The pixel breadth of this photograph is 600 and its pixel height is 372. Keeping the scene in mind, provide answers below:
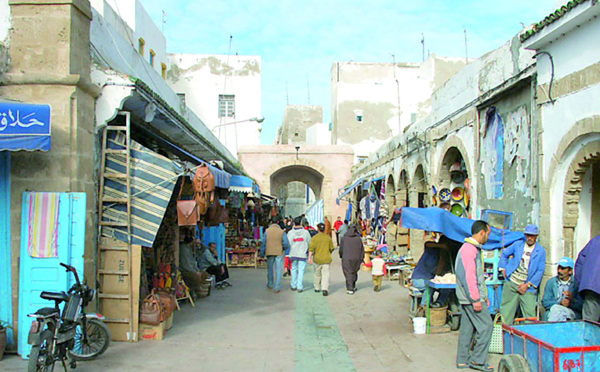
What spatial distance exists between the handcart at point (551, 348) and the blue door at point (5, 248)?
5.02m

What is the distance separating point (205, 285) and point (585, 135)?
6.77 meters

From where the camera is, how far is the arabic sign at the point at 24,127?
4871 millimetres

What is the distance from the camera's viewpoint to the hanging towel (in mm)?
5465

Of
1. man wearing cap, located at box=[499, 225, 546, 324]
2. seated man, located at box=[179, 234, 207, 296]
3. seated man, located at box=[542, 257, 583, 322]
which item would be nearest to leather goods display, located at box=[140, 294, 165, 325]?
seated man, located at box=[179, 234, 207, 296]

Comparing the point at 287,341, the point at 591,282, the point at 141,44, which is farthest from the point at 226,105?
the point at 591,282

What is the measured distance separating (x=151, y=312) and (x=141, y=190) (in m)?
1.50

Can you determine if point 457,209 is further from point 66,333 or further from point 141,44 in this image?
point 141,44

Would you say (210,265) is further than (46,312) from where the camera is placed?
Yes

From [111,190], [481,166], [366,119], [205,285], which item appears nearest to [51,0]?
[111,190]

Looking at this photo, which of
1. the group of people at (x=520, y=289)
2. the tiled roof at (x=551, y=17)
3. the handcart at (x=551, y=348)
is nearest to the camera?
the handcart at (x=551, y=348)

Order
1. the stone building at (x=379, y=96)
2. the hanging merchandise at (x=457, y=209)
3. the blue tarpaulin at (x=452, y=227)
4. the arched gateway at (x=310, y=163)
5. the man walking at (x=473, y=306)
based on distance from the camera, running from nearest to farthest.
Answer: the man walking at (x=473, y=306), the blue tarpaulin at (x=452, y=227), the hanging merchandise at (x=457, y=209), the arched gateway at (x=310, y=163), the stone building at (x=379, y=96)

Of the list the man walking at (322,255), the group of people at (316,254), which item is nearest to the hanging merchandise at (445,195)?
the group of people at (316,254)

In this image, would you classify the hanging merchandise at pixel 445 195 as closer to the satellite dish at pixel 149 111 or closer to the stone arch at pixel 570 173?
the stone arch at pixel 570 173

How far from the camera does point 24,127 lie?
498 centimetres
